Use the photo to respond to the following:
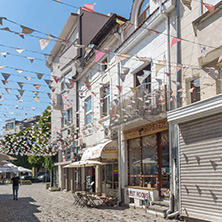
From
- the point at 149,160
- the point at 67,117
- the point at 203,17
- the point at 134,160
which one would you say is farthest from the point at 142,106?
the point at 67,117

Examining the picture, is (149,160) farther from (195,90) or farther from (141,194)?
(195,90)

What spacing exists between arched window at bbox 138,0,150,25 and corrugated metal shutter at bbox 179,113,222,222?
6170mm

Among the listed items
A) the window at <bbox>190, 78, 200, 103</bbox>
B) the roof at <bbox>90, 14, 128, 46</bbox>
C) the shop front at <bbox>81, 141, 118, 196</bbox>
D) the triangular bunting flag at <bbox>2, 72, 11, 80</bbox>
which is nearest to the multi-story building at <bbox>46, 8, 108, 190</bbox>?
the roof at <bbox>90, 14, 128, 46</bbox>

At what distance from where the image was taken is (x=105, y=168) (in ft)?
63.5

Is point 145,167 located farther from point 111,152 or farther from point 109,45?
point 109,45

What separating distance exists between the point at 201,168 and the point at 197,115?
5.52 feet

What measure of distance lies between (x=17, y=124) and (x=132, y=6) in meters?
73.2

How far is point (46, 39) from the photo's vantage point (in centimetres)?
809

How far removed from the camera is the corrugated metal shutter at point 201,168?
9383mm

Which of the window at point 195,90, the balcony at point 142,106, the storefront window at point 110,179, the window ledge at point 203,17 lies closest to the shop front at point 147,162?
the balcony at point 142,106

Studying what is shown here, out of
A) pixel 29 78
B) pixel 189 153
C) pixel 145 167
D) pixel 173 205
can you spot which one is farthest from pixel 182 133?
pixel 29 78

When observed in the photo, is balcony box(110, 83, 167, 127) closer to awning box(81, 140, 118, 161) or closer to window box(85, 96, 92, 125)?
awning box(81, 140, 118, 161)

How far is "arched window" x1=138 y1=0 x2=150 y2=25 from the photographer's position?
1463cm

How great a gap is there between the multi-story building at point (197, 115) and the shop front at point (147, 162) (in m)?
1.19
